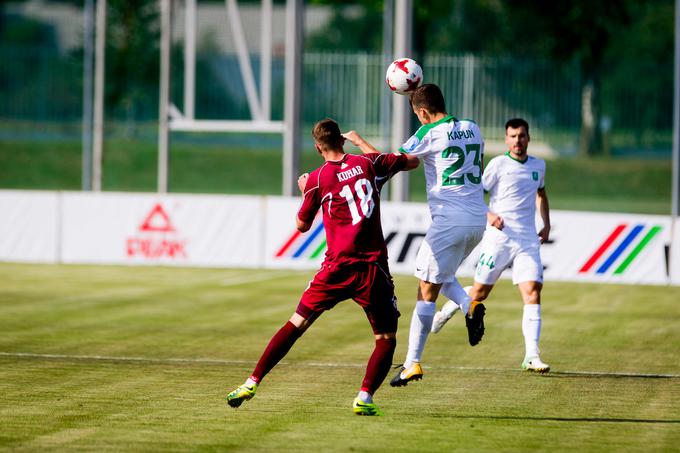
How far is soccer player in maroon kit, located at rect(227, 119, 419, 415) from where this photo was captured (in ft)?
28.1

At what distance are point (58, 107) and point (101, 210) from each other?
876 inches

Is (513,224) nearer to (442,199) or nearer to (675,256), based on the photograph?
(442,199)

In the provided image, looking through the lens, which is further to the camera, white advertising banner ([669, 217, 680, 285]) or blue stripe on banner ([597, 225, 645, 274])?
blue stripe on banner ([597, 225, 645, 274])

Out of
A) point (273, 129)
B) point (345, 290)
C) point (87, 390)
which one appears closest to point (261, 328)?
point (87, 390)

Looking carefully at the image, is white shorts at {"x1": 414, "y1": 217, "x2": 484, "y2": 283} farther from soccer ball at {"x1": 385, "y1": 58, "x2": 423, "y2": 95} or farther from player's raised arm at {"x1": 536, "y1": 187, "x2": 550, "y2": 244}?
player's raised arm at {"x1": 536, "y1": 187, "x2": 550, "y2": 244}

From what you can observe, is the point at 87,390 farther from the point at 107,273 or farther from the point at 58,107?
the point at 58,107

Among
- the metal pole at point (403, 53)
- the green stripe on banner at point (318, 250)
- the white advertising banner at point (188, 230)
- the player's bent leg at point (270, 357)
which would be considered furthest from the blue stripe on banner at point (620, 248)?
the player's bent leg at point (270, 357)

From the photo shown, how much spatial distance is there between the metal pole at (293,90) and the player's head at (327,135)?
47.0ft

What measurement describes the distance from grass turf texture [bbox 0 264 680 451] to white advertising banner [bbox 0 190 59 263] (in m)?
4.13

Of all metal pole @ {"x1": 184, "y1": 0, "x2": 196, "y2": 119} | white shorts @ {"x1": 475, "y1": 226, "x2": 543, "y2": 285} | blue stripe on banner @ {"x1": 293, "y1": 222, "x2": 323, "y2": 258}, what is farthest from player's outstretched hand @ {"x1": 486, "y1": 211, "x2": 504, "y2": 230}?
metal pole @ {"x1": 184, "y1": 0, "x2": 196, "y2": 119}

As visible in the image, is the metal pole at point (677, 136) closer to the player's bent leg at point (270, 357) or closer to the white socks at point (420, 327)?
the white socks at point (420, 327)

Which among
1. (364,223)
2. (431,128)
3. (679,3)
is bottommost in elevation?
(364,223)

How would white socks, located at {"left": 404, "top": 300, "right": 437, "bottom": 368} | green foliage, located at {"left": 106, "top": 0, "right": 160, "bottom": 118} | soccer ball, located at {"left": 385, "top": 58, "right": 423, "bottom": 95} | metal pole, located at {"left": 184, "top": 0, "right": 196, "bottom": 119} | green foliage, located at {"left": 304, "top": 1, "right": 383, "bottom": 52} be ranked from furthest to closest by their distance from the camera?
green foliage, located at {"left": 304, "top": 1, "right": 383, "bottom": 52}
green foliage, located at {"left": 106, "top": 0, "right": 160, "bottom": 118}
metal pole, located at {"left": 184, "top": 0, "right": 196, "bottom": 119}
soccer ball, located at {"left": 385, "top": 58, "right": 423, "bottom": 95}
white socks, located at {"left": 404, "top": 300, "right": 437, "bottom": 368}

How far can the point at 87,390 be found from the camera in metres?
9.54
